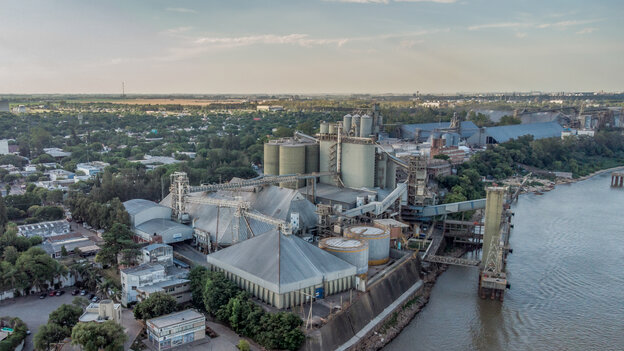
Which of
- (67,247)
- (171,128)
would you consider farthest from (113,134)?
(67,247)

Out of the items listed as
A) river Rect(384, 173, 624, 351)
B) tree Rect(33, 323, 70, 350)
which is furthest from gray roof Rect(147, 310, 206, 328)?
river Rect(384, 173, 624, 351)

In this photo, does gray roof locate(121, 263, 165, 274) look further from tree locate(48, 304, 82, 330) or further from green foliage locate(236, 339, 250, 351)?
green foliage locate(236, 339, 250, 351)

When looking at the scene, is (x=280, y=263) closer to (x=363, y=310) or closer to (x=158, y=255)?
(x=363, y=310)

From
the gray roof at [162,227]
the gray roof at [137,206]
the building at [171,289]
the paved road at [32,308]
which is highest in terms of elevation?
the gray roof at [137,206]

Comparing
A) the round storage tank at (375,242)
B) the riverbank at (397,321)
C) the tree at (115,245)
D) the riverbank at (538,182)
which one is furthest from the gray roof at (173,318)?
the riverbank at (538,182)

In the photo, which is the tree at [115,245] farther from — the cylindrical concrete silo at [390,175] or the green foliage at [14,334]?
the cylindrical concrete silo at [390,175]

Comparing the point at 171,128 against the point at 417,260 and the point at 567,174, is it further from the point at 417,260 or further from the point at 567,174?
the point at 417,260
